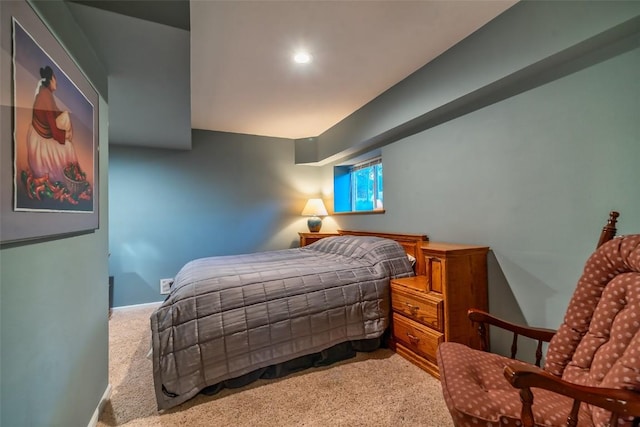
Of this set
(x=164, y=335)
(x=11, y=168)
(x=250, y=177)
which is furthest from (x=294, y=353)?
(x=250, y=177)

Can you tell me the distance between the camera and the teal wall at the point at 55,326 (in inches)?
31.6

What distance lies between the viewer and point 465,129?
2.15 meters

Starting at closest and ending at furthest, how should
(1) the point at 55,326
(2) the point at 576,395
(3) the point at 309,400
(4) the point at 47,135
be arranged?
(2) the point at 576,395 < (4) the point at 47,135 < (1) the point at 55,326 < (3) the point at 309,400

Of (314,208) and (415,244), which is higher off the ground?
(314,208)

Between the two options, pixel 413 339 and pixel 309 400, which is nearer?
pixel 309 400

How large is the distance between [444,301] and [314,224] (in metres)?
2.55

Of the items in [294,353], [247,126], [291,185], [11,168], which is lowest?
[294,353]

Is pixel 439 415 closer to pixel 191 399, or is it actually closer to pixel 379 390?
pixel 379 390

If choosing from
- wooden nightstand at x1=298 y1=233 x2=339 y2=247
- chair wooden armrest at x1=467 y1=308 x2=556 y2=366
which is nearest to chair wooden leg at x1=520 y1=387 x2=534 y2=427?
chair wooden armrest at x1=467 y1=308 x2=556 y2=366

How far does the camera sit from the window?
3.53 metres

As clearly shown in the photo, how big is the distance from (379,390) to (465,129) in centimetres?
201

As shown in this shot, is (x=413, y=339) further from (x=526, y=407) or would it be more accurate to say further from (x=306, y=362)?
(x=526, y=407)

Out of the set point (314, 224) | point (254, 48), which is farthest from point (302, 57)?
point (314, 224)

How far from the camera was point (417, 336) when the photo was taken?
1.97m
